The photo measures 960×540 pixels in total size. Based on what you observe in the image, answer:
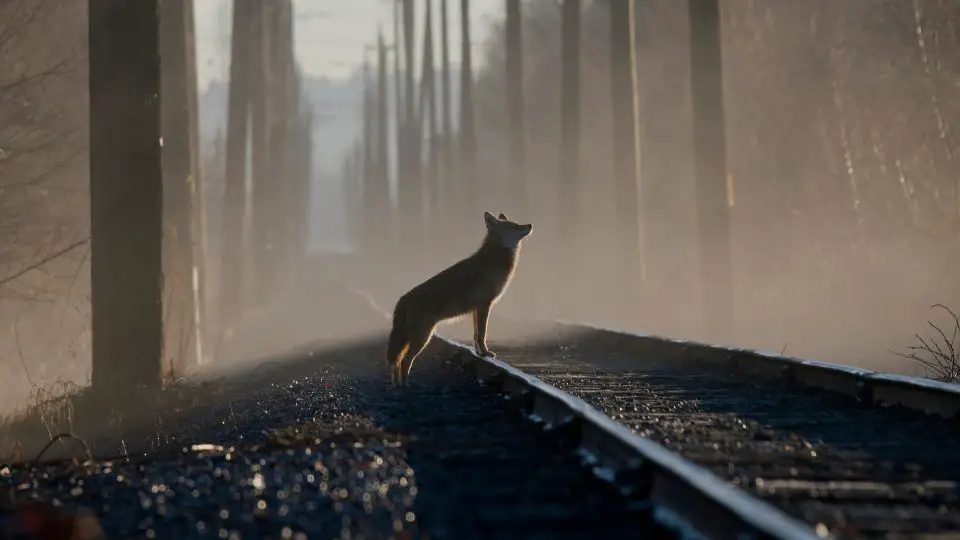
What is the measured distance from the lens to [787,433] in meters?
6.25

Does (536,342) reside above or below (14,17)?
below

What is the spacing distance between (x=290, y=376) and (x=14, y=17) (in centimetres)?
1066

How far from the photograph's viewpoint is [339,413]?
7777 mm

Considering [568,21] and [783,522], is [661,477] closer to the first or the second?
[783,522]

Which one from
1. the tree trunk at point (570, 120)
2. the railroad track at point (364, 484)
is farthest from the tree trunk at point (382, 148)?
A: the railroad track at point (364, 484)

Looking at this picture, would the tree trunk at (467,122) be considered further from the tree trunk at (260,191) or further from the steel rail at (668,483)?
the steel rail at (668,483)

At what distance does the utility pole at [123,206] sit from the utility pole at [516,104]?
2488cm

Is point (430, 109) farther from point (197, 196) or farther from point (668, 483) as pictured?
point (668, 483)

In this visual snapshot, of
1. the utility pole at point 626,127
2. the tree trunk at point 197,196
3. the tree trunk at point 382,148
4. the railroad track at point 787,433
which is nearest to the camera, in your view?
the railroad track at point 787,433

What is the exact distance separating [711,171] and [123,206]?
39.7 ft

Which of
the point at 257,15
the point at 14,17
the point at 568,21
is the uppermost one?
the point at 257,15

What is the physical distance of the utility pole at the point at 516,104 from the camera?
35.9 m

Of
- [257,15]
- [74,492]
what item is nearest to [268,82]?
[257,15]

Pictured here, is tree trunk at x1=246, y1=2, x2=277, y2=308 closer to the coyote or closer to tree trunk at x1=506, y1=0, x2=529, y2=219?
tree trunk at x1=506, y1=0, x2=529, y2=219
